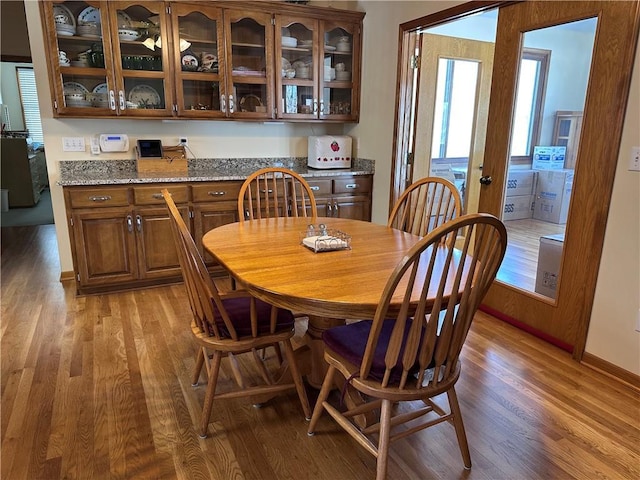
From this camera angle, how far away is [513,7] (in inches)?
102

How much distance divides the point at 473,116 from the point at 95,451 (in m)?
3.89

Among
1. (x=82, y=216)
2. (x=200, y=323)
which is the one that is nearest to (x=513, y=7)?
(x=200, y=323)

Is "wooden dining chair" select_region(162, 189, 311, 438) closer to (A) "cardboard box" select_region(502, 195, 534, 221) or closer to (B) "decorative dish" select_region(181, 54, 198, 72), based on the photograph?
(A) "cardboard box" select_region(502, 195, 534, 221)

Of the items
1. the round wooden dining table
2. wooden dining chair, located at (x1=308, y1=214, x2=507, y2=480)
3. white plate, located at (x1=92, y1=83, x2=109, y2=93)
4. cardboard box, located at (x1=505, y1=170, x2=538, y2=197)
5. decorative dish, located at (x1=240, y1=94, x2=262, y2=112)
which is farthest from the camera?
decorative dish, located at (x1=240, y1=94, x2=262, y2=112)

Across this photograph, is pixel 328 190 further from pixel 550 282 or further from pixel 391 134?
pixel 550 282

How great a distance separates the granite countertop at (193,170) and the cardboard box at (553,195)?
5.14ft

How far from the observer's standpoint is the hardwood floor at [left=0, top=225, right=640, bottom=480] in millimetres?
1629

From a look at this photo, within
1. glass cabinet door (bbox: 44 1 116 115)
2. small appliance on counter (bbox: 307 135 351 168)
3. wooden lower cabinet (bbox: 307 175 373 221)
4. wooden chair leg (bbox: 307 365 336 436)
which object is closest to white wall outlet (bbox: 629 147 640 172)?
wooden chair leg (bbox: 307 365 336 436)

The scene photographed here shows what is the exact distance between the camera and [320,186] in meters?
3.77

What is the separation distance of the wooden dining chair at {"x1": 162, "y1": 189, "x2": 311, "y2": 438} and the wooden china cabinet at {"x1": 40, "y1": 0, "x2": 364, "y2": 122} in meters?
1.93

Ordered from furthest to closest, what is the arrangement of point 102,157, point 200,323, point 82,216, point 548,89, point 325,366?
1. point 102,157
2. point 82,216
3. point 548,89
4. point 325,366
5. point 200,323

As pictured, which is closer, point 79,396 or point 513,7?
point 79,396

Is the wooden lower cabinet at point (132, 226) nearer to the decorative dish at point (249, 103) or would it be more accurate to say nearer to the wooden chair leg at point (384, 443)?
the decorative dish at point (249, 103)

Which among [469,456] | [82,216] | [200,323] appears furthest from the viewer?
[82,216]
